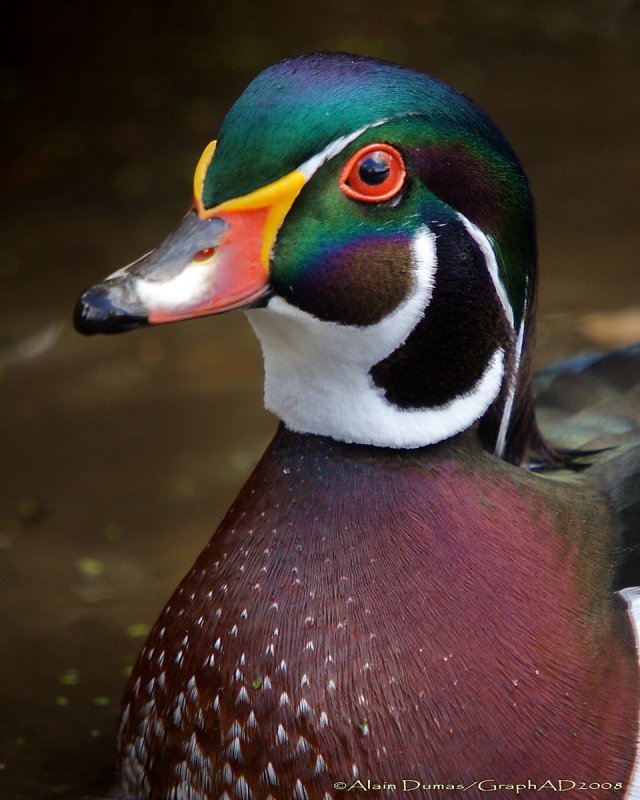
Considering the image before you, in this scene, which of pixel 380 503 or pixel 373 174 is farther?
pixel 380 503

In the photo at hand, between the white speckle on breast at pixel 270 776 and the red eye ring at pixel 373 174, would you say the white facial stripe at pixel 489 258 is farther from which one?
the white speckle on breast at pixel 270 776

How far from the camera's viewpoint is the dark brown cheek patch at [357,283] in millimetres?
1905

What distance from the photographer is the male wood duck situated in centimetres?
188

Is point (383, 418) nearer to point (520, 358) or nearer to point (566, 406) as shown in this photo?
point (520, 358)

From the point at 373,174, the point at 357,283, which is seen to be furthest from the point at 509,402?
the point at 373,174

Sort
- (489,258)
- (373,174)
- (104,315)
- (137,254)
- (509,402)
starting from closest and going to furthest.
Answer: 1. (104,315)
2. (373,174)
3. (489,258)
4. (509,402)
5. (137,254)

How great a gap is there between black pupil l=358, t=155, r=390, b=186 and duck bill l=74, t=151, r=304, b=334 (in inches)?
3.8

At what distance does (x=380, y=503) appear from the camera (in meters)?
2.11

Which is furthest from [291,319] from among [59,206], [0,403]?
[59,206]

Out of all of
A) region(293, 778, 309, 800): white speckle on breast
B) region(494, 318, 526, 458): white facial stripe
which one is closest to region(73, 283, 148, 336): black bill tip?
region(494, 318, 526, 458): white facial stripe

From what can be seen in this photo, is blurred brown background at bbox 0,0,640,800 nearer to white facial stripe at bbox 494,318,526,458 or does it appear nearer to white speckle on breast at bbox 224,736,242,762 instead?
white speckle on breast at bbox 224,736,242,762

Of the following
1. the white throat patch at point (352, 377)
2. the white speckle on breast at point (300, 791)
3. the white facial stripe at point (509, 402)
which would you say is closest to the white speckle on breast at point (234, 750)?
the white speckle on breast at point (300, 791)

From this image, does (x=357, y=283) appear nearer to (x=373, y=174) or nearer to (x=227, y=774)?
(x=373, y=174)

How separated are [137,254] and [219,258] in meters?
3.16
